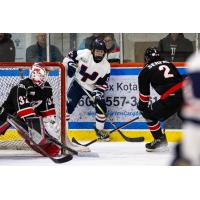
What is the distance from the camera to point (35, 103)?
3566mm

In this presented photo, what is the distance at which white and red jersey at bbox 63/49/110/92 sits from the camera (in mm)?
4289

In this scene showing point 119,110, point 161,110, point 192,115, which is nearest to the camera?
point 192,115

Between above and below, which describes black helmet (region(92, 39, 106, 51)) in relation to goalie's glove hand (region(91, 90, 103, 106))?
above

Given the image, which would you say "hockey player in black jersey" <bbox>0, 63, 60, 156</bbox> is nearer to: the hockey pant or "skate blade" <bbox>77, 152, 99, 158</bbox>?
"skate blade" <bbox>77, 152, 99, 158</bbox>

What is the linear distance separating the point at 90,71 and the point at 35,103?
0.88 m

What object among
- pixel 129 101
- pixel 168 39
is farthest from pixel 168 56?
pixel 129 101

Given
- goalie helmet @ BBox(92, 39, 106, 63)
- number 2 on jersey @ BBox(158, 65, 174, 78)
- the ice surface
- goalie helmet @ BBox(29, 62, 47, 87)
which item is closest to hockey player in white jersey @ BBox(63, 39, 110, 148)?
goalie helmet @ BBox(92, 39, 106, 63)

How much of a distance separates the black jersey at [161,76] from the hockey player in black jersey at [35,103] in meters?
0.64

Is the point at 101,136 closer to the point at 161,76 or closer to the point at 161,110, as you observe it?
the point at 161,110

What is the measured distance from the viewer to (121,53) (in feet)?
14.4

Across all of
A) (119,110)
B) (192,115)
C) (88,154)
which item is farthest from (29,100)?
(192,115)

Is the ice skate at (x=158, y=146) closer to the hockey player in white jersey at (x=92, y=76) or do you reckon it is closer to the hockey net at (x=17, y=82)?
the hockey player in white jersey at (x=92, y=76)

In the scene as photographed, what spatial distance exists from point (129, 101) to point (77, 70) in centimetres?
45

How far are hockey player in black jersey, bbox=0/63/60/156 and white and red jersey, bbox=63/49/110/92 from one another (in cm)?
70
